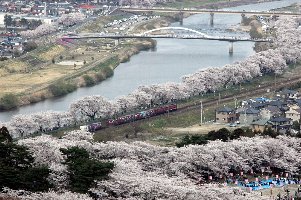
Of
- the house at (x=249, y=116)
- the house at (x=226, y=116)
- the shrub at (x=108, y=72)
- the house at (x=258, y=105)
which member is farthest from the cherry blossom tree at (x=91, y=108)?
the shrub at (x=108, y=72)

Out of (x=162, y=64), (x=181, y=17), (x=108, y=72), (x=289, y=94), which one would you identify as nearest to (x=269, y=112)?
(x=289, y=94)

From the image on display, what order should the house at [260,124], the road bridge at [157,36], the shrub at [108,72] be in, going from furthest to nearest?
the road bridge at [157,36] < the shrub at [108,72] < the house at [260,124]

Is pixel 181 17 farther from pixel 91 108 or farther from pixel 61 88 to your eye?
pixel 91 108

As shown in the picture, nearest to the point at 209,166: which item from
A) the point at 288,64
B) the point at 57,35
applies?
the point at 288,64

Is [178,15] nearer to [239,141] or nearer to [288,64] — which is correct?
[288,64]

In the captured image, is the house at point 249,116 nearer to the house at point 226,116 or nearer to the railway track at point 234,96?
the house at point 226,116

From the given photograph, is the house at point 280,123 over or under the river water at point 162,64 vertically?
over

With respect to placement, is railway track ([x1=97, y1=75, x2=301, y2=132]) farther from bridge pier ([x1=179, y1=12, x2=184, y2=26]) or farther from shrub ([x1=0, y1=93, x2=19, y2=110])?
bridge pier ([x1=179, y1=12, x2=184, y2=26])
